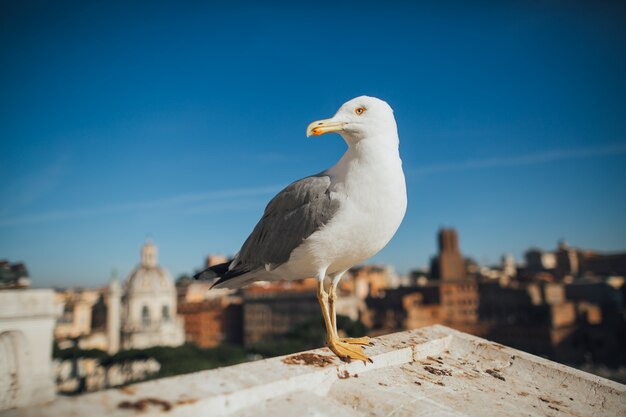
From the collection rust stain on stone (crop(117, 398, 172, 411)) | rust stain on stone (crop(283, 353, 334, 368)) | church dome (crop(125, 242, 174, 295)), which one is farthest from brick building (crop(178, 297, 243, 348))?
rust stain on stone (crop(117, 398, 172, 411))

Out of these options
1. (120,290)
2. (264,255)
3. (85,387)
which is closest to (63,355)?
(85,387)

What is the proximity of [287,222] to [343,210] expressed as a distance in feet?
1.31

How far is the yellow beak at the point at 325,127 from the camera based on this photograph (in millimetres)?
2330

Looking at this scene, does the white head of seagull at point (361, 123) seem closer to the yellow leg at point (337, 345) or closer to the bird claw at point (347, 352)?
the yellow leg at point (337, 345)

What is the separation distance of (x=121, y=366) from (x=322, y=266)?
31.7m

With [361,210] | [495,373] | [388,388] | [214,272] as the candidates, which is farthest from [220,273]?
[495,373]

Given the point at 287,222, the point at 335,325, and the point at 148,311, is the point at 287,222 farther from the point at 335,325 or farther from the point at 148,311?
the point at 148,311

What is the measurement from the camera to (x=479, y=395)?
6.39 feet

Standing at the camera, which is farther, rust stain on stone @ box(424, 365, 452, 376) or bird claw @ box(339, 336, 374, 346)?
bird claw @ box(339, 336, 374, 346)

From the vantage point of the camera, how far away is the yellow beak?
233cm

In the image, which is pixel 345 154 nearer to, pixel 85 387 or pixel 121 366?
pixel 121 366

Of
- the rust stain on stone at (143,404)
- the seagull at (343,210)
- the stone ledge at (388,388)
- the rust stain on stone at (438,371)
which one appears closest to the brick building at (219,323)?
the seagull at (343,210)

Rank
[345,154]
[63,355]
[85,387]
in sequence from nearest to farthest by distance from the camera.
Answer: [345,154] → [63,355] → [85,387]

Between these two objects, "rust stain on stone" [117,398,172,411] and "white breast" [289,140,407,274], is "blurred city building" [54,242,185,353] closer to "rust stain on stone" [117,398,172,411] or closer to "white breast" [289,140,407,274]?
"white breast" [289,140,407,274]
